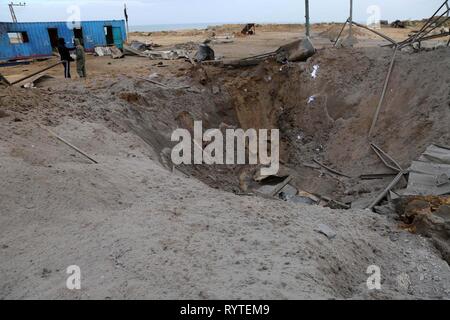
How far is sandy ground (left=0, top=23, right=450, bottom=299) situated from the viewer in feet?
10.2

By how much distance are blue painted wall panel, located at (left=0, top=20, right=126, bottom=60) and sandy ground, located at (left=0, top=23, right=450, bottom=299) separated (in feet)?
44.0

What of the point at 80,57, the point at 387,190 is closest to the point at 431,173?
the point at 387,190

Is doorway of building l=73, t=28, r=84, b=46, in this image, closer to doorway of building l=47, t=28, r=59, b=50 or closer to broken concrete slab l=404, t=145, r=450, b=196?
doorway of building l=47, t=28, r=59, b=50

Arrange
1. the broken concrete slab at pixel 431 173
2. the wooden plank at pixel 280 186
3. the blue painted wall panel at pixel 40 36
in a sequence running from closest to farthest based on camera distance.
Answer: the broken concrete slab at pixel 431 173 → the wooden plank at pixel 280 186 → the blue painted wall panel at pixel 40 36

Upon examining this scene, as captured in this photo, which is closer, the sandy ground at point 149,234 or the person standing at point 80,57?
the sandy ground at point 149,234

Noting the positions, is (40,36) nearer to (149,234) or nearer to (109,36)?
(109,36)

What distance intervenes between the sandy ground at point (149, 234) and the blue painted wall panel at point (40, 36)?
44.0ft

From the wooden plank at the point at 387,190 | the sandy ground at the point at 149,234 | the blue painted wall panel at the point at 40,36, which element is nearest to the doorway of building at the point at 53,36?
the blue painted wall panel at the point at 40,36

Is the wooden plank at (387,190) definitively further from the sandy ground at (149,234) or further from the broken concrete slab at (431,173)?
the sandy ground at (149,234)

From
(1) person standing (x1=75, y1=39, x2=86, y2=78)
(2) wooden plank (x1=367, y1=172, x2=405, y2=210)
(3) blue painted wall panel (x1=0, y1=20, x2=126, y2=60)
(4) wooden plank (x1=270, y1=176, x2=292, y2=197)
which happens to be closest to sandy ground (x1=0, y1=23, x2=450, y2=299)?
(2) wooden plank (x1=367, y1=172, x2=405, y2=210)

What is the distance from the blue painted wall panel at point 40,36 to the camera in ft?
60.1

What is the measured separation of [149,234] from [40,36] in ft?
64.1
